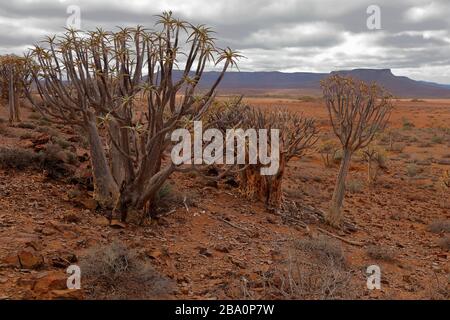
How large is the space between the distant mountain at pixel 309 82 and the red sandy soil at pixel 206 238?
115m

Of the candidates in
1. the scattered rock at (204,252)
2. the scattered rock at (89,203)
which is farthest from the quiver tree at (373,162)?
Answer: the scattered rock at (89,203)

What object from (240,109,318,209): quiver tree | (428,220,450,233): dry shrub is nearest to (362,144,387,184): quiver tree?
(428,220,450,233): dry shrub

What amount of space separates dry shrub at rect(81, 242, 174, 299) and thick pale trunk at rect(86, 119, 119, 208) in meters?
2.06

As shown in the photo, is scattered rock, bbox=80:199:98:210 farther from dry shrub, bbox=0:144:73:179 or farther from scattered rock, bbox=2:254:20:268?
scattered rock, bbox=2:254:20:268

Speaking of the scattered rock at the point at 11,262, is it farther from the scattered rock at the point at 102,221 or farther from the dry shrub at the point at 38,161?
the dry shrub at the point at 38,161

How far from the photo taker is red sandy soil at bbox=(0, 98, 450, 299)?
4.37m

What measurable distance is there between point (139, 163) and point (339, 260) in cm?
290

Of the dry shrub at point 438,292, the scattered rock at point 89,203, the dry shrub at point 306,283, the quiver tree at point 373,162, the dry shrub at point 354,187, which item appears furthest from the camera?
the quiver tree at point 373,162

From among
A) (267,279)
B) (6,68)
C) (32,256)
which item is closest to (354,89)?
(267,279)

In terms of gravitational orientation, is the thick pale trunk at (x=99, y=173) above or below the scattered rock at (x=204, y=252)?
above

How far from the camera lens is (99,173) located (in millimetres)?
6398

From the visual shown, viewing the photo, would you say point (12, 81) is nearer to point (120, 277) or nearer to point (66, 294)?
point (120, 277)

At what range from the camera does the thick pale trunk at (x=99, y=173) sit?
636 centimetres

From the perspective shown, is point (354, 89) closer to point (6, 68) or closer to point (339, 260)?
point (339, 260)
